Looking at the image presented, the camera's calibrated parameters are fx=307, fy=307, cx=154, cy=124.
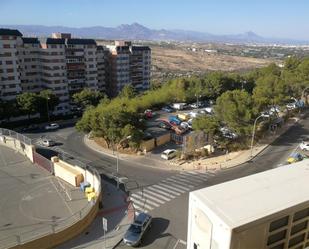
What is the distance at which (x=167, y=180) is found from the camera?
102 feet

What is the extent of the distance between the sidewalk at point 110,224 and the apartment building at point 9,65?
1605 inches

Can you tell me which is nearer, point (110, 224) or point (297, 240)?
point (297, 240)

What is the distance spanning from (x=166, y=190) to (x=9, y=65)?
4577 cm

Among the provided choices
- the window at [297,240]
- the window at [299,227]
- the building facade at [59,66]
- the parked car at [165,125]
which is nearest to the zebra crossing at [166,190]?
the window at [297,240]

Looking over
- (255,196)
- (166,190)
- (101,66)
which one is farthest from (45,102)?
(255,196)

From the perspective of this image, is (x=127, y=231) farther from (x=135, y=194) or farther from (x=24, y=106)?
(x=24, y=106)

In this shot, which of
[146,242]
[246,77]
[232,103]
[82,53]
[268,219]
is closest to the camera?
[268,219]

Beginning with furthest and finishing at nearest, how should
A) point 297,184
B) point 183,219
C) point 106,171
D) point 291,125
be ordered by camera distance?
point 291,125 → point 106,171 → point 183,219 → point 297,184

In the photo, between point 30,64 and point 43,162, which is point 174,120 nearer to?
point 43,162

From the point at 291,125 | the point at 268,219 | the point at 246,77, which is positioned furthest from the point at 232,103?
the point at 246,77

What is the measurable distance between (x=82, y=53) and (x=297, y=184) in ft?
217

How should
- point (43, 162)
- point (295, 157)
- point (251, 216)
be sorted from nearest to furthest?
point (251, 216), point (43, 162), point (295, 157)

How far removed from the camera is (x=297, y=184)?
12.0 meters

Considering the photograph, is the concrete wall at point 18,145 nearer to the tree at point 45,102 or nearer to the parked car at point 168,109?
the tree at point 45,102
